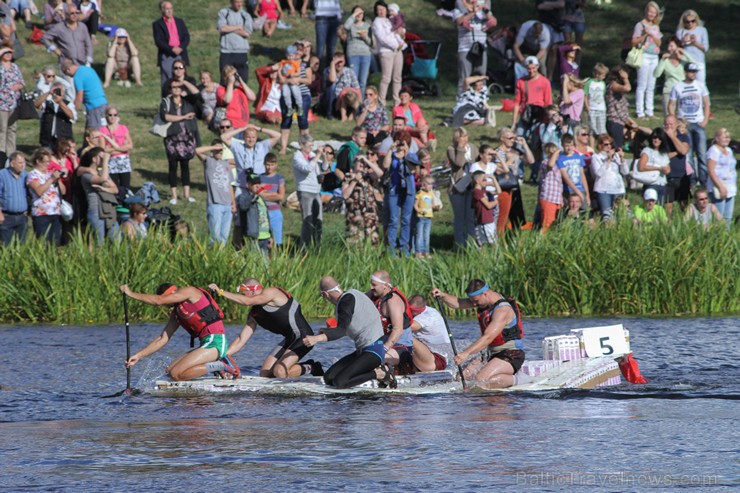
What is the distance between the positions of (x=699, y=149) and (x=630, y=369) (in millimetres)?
10991

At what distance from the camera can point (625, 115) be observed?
26562mm

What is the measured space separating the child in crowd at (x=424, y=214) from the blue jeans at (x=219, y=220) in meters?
3.13

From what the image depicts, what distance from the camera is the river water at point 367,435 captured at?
11070 mm

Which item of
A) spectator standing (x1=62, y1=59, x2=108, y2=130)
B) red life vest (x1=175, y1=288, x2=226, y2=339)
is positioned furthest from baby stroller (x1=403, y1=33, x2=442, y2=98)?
red life vest (x1=175, y1=288, x2=226, y2=339)

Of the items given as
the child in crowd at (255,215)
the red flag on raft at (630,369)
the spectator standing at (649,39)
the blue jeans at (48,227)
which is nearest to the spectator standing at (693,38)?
the spectator standing at (649,39)

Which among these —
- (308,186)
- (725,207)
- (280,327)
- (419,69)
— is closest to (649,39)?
(725,207)

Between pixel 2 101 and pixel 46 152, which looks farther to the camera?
pixel 2 101

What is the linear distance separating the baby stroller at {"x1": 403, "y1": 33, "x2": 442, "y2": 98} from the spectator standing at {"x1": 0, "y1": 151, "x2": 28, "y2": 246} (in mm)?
13393

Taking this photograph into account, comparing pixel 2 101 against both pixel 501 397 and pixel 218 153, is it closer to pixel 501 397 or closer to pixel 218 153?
pixel 218 153

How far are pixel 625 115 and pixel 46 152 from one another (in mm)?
11692

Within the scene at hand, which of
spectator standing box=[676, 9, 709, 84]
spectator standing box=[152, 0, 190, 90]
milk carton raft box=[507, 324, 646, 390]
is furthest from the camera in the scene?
spectator standing box=[676, 9, 709, 84]

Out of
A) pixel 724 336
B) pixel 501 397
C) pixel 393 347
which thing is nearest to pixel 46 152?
pixel 393 347

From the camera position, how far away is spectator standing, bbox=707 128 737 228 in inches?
934

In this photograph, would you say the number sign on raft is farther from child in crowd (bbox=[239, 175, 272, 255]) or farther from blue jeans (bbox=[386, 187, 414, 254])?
child in crowd (bbox=[239, 175, 272, 255])
